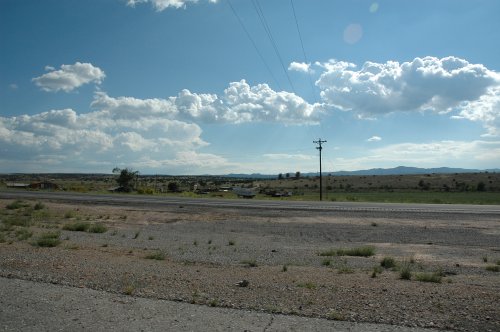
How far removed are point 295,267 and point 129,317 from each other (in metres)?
6.60

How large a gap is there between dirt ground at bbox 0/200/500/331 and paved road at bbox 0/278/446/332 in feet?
1.25

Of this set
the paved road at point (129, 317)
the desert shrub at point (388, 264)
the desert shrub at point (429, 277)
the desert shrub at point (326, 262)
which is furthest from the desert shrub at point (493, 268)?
the paved road at point (129, 317)

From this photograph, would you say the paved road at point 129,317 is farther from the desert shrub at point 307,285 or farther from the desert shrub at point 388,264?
the desert shrub at point 388,264

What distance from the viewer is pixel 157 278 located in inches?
425

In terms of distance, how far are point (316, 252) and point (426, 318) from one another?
10.0 m

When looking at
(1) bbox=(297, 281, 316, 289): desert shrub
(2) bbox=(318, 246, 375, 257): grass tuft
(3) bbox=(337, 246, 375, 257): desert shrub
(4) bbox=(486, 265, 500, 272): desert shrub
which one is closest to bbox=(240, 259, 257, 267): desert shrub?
(2) bbox=(318, 246, 375, 257): grass tuft

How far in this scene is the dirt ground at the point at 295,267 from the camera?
328 inches

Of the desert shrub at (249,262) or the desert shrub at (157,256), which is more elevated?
the desert shrub at (157,256)

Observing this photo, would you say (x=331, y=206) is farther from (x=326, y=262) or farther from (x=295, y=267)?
(x=295, y=267)

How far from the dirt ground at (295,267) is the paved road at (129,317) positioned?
15.0 inches

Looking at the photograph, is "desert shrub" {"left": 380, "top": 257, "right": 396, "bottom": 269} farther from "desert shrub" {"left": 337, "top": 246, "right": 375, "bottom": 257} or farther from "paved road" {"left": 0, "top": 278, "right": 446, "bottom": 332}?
"paved road" {"left": 0, "top": 278, "right": 446, "bottom": 332}

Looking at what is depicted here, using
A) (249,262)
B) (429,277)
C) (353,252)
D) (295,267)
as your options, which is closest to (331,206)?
(353,252)

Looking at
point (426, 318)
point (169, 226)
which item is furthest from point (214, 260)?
point (169, 226)

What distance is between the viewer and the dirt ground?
8336 millimetres
